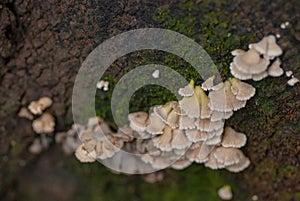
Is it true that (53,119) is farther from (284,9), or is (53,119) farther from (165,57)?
(284,9)

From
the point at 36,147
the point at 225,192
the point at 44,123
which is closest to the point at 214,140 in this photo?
the point at 225,192

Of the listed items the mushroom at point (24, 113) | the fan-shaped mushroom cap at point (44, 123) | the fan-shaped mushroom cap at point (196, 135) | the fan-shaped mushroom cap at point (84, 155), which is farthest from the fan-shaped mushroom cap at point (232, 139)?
the mushroom at point (24, 113)

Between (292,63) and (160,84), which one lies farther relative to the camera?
(160,84)

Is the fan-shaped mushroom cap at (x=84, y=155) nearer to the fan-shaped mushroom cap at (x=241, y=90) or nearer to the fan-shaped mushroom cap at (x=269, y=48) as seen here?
the fan-shaped mushroom cap at (x=241, y=90)

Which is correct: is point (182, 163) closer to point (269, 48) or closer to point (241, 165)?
point (241, 165)

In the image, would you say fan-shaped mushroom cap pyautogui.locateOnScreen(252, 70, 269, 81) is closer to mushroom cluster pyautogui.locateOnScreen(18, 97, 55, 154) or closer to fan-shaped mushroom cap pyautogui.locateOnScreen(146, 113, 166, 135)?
fan-shaped mushroom cap pyautogui.locateOnScreen(146, 113, 166, 135)

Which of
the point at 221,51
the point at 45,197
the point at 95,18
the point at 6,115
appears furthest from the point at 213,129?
the point at 45,197

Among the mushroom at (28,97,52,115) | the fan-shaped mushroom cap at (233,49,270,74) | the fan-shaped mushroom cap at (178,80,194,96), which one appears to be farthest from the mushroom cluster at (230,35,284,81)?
the mushroom at (28,97,52,115)
